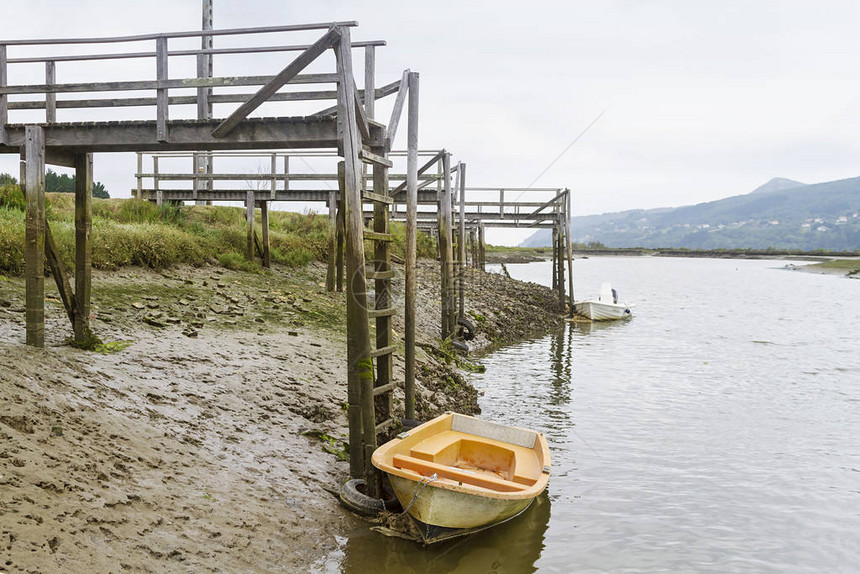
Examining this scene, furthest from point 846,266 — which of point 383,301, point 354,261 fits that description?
point 354,261

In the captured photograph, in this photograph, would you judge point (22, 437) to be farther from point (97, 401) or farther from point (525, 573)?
point (525, 573)

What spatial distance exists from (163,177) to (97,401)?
14.5m

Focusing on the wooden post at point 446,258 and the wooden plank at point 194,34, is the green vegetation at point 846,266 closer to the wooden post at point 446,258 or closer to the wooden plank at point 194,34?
the wooden post at point 446,258

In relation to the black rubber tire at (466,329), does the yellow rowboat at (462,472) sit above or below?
below

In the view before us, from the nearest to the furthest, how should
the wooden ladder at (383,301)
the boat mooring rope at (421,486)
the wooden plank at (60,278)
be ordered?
the boat mooring rope at (421,486)
the wooden ladder at (383,301)
the wooden plank at (60,278)

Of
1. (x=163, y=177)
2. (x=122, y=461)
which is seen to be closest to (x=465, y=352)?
(x=163, y=177)

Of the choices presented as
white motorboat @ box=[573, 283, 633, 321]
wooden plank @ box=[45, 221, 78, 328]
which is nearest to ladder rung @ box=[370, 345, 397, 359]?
wooden plank @ box=[45, 221, 78, 328]

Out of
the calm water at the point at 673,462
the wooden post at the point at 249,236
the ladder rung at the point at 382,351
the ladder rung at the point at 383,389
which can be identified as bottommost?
the calm water at the point at 673,462

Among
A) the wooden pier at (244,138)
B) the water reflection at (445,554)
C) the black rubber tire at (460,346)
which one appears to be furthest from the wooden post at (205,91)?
the black rubber tire at (460,346)

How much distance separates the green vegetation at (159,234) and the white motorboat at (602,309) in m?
11.1

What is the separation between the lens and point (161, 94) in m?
7.95

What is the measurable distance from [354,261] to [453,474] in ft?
7.88

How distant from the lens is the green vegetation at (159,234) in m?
12.7

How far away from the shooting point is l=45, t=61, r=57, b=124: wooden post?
8641 mm
